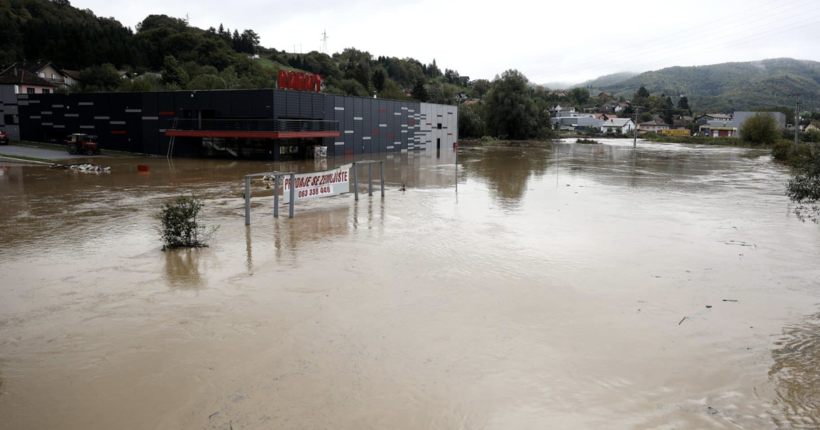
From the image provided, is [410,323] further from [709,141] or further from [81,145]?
[709,141]

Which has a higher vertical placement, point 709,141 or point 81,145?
point 709,141

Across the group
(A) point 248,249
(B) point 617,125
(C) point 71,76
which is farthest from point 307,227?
(B) point 617,125

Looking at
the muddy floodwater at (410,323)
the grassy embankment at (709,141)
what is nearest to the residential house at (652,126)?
the grassy embankment at (709,141)

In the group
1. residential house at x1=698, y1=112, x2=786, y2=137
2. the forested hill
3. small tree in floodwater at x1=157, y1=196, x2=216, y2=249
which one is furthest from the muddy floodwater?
residential house at x1=698, y1=112, x2=786, y2=137

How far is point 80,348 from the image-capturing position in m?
8.54

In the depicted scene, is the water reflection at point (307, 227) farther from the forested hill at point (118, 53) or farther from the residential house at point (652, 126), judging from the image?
the residential house at point (652, 126)

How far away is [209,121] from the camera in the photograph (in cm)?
4972

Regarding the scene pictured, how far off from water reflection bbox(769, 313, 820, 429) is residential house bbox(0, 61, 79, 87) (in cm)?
10581

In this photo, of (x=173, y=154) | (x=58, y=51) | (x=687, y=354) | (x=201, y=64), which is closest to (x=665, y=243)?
(x=687, y=354)

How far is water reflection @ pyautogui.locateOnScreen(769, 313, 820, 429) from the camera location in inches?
265

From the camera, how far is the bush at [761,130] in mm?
89188

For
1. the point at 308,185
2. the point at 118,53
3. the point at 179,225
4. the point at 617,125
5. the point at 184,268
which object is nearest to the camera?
the point at 184,268

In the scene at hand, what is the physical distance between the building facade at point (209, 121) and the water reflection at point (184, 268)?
1287 inches

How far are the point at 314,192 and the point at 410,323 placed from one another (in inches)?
467
